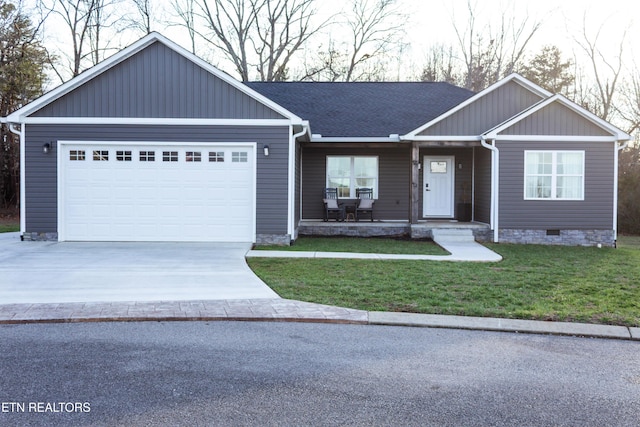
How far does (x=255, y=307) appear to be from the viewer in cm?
659

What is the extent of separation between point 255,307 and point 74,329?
6.36 feet

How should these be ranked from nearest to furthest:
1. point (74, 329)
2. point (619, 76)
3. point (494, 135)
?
point (74, 329) < point (494, 135) < point (619, 76)

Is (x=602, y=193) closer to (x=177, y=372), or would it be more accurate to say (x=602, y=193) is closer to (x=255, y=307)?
(x=255, y=307)

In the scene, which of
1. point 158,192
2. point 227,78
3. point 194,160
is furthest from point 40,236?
point 227,78

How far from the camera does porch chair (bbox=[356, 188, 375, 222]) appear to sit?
54.8 feet

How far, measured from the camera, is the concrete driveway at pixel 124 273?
23.8 feet

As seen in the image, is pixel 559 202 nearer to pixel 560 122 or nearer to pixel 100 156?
pixel 560 122

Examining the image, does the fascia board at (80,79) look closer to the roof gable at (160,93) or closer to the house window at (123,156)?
the roof gable at (160,93)

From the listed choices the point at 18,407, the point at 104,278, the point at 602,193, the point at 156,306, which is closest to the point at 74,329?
the point at 156,306

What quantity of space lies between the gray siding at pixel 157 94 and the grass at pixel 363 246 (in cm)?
306

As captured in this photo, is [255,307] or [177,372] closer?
[177,372]

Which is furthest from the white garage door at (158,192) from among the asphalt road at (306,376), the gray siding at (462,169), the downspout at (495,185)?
the asphalt road at (306,376)

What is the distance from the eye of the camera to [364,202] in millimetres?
16766

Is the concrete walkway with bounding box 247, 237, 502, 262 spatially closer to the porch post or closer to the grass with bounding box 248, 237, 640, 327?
the grass with bounding box 248, 237, 640, 327
